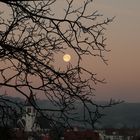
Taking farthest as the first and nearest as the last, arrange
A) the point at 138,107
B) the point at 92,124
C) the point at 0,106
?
the point at 138,107 < the point at 0,106 < the point at 92,124

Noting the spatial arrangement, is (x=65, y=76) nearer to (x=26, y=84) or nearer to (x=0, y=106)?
(x=26, y=84)

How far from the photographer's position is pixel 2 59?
8.46m

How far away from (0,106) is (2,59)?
766 millimetres

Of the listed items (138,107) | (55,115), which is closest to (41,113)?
(55,115)

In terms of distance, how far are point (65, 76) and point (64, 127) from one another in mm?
785

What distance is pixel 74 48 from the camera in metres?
8.11

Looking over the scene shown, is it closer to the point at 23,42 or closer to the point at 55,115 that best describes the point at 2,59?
the point at 23,42

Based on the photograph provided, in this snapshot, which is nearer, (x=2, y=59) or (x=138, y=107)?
(x=2, y=59)

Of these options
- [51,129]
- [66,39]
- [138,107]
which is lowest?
[51,129]

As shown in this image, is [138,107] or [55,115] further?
[138,107]

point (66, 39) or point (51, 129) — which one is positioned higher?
point (66, 39)

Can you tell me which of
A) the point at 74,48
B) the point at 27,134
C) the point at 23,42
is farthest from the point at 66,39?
the point at 27,134

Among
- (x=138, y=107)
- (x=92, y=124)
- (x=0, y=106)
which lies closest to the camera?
(x=92, y=124)

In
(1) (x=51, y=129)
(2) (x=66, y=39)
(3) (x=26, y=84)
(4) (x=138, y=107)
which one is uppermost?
(4) (x=138, y=107)
